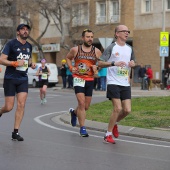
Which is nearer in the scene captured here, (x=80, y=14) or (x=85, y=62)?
(x=85, y=62)

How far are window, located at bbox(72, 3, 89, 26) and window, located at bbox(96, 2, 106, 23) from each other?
0.88 m

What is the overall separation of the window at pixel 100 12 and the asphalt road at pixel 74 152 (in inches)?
1350

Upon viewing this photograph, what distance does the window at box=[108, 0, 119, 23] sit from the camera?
4631cm

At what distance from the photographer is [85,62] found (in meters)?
12.0

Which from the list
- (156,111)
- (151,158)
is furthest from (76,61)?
(156,111)

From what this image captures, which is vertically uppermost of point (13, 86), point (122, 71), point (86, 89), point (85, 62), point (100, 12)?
point (100, 12)

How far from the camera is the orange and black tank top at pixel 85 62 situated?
1202 centimetres

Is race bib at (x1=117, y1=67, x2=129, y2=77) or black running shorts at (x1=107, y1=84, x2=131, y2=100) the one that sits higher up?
race bib at (x1=117, y1=67, x2=129, y2=77)

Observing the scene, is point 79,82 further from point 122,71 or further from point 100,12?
point 100,12

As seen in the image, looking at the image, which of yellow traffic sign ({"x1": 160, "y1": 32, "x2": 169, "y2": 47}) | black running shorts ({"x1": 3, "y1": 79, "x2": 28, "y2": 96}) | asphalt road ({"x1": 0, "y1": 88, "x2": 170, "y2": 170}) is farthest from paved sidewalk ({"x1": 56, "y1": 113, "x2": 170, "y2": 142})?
yellow traffic sign ({"x1": 160, "y1": 32, "x2": 169, "y2": 47})

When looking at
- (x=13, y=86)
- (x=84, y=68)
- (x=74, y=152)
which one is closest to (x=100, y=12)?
(x=84, y=68)

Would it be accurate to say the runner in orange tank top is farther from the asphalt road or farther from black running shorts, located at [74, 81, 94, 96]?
the asphalt road

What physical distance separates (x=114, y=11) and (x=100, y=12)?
5.12 feet

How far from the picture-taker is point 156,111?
1672 cm
